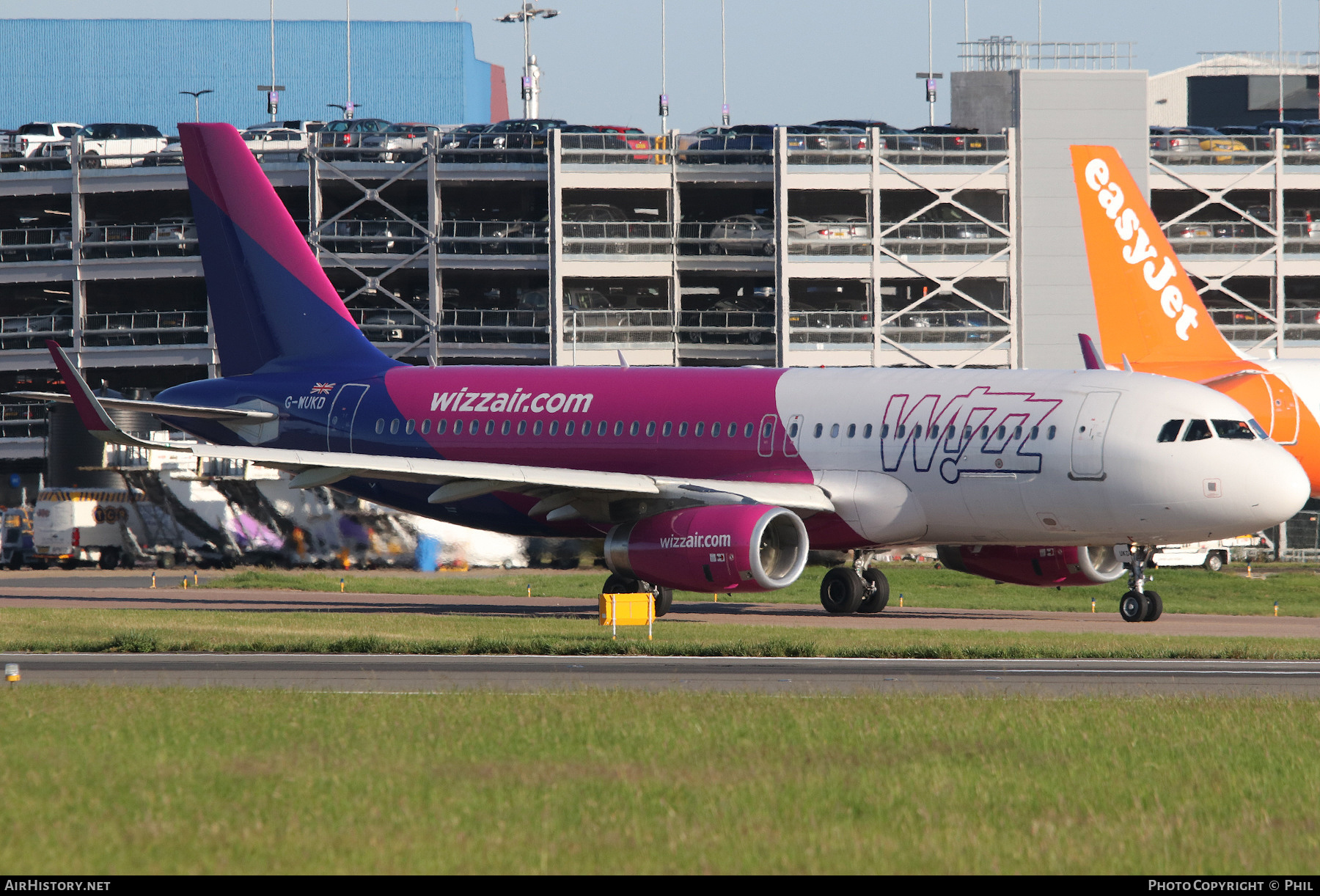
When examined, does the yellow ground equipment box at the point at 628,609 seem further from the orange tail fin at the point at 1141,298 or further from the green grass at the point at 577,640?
the orange tail fin at the point at 1141,298

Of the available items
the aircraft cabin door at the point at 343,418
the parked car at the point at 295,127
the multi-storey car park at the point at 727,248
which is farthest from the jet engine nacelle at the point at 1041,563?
the parked car at the point at 295,127

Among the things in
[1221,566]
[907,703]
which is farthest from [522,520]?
[1221,566]

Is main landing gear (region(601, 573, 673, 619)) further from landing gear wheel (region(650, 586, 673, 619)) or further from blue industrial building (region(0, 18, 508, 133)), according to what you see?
blue industrial building (region(0, 18, 508, 133))

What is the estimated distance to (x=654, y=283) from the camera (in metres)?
65.1

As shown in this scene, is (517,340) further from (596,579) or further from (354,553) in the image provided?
(596,579)

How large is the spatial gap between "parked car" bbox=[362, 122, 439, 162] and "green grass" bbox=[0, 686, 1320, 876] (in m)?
49.8

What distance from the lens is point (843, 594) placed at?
29.3 m

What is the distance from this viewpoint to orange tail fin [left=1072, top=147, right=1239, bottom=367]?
37.7 metres

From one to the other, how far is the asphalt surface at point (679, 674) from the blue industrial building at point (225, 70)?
92.6 m

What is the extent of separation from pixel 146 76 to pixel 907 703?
103m

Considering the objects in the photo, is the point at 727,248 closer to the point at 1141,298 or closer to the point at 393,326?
the point at 393,326

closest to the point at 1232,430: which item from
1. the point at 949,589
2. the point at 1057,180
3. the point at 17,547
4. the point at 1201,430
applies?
the point at 1201,430

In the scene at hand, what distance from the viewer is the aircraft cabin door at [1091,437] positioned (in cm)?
2569

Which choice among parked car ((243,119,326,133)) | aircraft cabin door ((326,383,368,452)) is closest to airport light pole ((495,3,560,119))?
parked car ((243,119,326,133))
